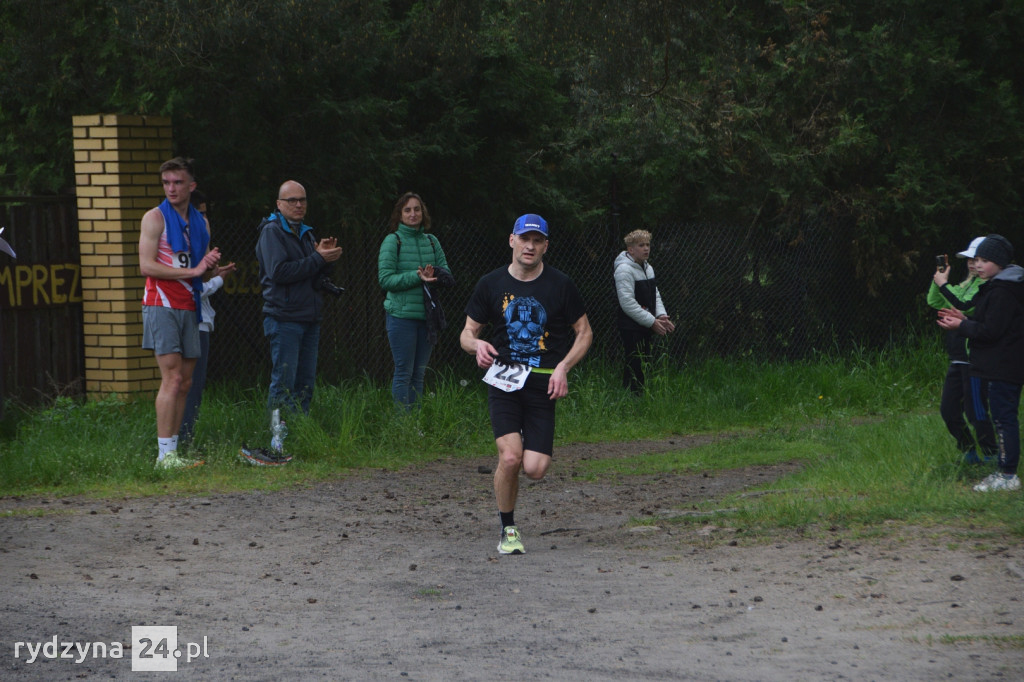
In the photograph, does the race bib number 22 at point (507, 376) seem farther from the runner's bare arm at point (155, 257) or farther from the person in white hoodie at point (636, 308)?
the person in white hoodie at point (636, 308)

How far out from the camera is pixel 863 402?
12867 millimetres

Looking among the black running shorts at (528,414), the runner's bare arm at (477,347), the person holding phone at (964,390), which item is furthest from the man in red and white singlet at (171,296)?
the person holding phone at (964,390)

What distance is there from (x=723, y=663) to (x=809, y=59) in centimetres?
1124

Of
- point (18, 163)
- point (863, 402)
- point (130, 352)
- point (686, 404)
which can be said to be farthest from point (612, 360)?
point (18, 163)

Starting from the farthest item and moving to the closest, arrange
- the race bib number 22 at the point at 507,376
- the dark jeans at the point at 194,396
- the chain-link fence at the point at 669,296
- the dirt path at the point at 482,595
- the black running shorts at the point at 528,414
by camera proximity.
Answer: the chain-link fence at the point at 669,296
the dark jeans at the point at 194,396
the black running shorts at the point at 528,414
the race bib number 22 at the point at 507,376
the dirt path at the point at 482,595

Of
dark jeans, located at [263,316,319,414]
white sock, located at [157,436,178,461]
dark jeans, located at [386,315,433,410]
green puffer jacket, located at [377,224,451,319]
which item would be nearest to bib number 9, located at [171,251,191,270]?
dark jeans, located at [263,316,319,414]

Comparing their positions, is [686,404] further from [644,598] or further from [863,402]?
[644,598]

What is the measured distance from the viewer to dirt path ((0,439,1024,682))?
15.6 feet

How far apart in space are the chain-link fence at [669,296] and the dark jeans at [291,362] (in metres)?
1.73

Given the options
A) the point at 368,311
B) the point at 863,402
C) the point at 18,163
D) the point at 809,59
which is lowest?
the point at 863,402

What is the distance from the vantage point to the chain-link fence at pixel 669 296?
11648 millimetres

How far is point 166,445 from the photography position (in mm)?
→ 8953

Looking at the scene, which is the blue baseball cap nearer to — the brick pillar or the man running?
the man running

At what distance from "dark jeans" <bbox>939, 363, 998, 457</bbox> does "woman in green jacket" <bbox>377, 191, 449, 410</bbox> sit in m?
4.03
